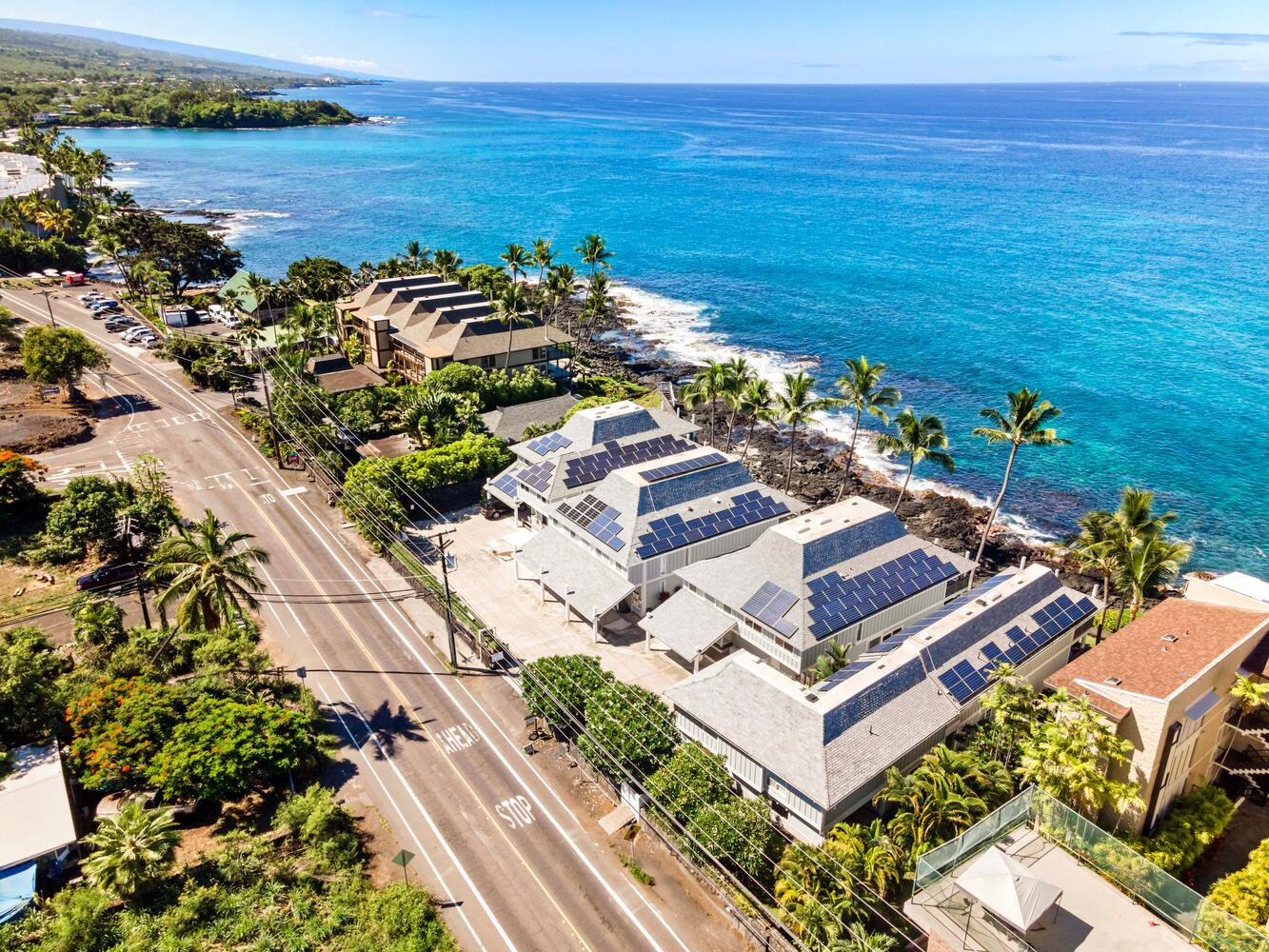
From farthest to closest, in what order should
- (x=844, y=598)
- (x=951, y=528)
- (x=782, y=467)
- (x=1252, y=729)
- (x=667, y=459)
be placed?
(x=782, y=467), (x=951, y=528), (x=667, y=459), (x=844, y=598), (x=1252, y=729)

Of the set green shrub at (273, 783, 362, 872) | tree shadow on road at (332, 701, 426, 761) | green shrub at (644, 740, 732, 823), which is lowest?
tree shadow on road at (332, 701, 426, 761)

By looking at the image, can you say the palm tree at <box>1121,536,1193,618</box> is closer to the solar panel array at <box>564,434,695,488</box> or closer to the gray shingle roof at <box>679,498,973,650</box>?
→ the gray shingle roof at <box>679,498,973,650</box>

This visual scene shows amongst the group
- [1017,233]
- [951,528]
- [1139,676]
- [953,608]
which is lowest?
[951,528]

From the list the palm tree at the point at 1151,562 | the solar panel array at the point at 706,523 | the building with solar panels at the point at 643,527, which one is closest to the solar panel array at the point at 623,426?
the building with solar panels at the point at 643,527

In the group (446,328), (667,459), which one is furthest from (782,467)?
(446,328)

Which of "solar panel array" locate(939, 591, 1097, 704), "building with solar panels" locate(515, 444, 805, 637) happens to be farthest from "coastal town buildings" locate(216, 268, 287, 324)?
"solar panel array" locate(939, 591, 1097, 704)

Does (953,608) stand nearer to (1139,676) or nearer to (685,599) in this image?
(1139,676)

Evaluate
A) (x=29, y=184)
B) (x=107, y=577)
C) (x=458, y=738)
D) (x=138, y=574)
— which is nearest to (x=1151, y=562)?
(x=458, y=738)
